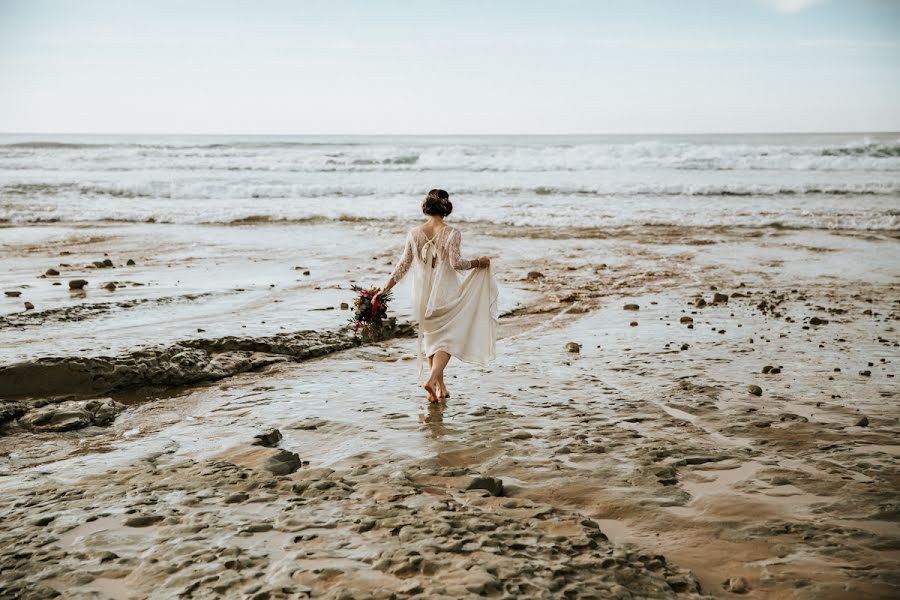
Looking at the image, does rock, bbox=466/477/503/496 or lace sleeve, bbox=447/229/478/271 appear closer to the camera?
rock, bbox=466/477/503/496

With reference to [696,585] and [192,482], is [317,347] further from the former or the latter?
[696,585]

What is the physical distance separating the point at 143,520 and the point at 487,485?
1.73 m

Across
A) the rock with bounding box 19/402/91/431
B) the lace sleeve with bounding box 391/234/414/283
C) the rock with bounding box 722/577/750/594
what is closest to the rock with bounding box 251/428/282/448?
the rock with bounding box 19/402/91/431

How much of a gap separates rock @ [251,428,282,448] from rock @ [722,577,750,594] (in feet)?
9.44

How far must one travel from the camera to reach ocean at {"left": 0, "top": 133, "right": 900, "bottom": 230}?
20.1m

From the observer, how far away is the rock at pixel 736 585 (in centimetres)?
301

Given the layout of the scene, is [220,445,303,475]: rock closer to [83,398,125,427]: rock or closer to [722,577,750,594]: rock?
[83,398,125,427]: rock

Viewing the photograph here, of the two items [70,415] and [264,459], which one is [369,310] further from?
[70,415]

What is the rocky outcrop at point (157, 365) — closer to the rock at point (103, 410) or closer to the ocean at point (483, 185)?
the rock at point (103, 410)

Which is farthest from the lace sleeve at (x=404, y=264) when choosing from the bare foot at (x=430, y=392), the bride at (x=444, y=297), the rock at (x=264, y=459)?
the rock at (x=264, y=459)

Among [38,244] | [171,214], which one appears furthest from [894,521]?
[171,214]

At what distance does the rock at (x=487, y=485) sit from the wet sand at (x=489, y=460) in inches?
1.1

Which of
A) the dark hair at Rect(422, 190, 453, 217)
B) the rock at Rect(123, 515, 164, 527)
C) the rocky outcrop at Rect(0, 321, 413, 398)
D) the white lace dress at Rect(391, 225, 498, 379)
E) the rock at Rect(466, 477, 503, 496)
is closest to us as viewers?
the rock at Rect(123, 515, 164, 527)

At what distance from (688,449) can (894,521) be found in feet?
4.08
